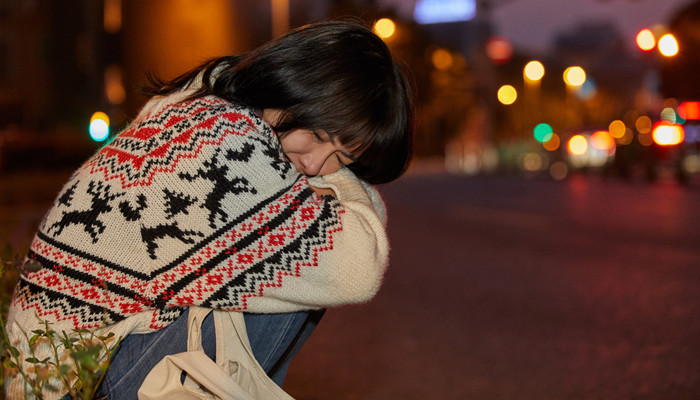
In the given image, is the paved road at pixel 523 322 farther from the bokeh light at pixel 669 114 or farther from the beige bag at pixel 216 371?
the bokeh light at pixel 669 114

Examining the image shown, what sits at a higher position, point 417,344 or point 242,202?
point 242,202

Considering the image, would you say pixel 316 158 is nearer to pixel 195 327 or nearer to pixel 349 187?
pixel 349 187

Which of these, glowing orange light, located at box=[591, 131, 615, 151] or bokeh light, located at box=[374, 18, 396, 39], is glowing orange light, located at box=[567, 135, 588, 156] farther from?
bokeh light, located at box=[374, 18, 396, 39]

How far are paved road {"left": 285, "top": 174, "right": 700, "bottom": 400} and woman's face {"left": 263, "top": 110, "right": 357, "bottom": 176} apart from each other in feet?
5.39

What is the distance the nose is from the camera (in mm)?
2021

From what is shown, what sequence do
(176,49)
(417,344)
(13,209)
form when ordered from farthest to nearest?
(13,209) < (176,49) < (417,344)

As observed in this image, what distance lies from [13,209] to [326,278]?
47.5 ft

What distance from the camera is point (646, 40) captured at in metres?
15.1

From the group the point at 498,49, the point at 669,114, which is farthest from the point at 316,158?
the point at 498,49

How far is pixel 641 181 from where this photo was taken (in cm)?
2011

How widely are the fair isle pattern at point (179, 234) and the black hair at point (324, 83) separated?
247 millimetres

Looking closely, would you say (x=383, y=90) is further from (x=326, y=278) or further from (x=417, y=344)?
(x=417, y=344)

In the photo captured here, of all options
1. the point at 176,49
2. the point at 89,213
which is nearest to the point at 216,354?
the point at 89,213

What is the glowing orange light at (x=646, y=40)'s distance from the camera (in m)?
15.0
